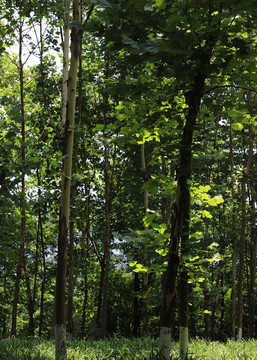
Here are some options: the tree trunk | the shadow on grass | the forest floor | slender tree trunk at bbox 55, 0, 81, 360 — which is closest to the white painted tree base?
the tree trunk

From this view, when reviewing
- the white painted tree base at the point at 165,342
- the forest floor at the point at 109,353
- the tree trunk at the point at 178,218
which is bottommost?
the forest floor at the point at 109,353

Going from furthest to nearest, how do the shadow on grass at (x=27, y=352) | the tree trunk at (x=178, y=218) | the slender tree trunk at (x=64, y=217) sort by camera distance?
the shadow on grass at (x=27, y=352)
the slender tree trunk at (x=64, y=217)
the tree trunk at (x=178, y=218)

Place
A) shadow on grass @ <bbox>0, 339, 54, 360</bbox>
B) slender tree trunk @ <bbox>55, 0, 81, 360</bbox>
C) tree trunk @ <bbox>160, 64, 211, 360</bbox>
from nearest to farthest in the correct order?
tree trunk @ <bbox>160, 64, 211, 360</bbox>, slender tree trunk @ <bbox>55, 0, 81, 360</bbox>, shadow on grass @ <bbox>0, 339, 54, 360</bbox>

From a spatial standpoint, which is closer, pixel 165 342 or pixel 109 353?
pixel 165 342

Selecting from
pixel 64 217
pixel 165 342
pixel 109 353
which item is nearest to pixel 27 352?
pixel 109 353

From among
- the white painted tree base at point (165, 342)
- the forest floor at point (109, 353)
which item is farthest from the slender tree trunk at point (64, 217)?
the white painted tree base at point (165, 342)

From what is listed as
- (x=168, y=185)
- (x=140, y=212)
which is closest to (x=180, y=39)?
(x=168, y=185)

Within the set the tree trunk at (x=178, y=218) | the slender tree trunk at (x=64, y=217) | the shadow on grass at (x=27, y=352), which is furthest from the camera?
the shadow on grass at (x=27, y=352)

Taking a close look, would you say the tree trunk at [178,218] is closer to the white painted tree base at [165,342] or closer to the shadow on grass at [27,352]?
the white painted tree base at [165,342]

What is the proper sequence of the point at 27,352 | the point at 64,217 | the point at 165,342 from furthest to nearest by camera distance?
the point at 27,352
the point at 64,217
the point at 165,342

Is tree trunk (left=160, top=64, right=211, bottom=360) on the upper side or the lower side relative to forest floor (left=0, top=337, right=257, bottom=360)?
upper

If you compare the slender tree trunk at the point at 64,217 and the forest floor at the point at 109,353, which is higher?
the slender tree trunk at the point at 64,217

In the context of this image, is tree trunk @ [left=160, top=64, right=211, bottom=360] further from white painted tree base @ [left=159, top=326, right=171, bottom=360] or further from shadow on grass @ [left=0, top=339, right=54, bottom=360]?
shadow on grass @ [left=0, top=339, right=54, bottom=360]

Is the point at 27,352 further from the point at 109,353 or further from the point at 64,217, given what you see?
the point at 64,217
